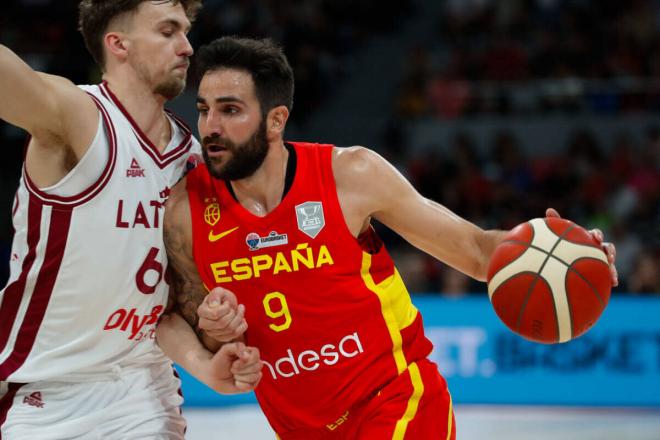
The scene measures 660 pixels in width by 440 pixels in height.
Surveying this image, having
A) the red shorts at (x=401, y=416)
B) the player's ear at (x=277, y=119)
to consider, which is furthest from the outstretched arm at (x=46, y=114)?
the red shorts at (x=401, y=416)

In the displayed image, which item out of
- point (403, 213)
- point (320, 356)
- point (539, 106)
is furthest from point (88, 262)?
point (539, 106)

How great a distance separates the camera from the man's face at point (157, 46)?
3.87m

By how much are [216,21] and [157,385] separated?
1185 centimetres

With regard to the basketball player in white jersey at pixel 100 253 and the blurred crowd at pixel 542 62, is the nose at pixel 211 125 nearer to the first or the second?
the basketball player in white jersey at pixel 100 253

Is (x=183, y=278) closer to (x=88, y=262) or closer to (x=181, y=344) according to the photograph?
(x=181, y=344)

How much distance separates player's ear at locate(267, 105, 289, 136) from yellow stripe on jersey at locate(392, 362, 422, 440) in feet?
3.71

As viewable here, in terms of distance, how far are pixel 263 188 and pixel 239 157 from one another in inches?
7.2

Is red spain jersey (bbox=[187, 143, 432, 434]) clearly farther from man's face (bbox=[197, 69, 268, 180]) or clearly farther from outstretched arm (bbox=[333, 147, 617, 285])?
man's face (bbox=[197, 69, 268, 180])

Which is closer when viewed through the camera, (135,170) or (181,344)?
(135,170)

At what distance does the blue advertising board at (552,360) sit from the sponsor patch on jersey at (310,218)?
18.0 feet

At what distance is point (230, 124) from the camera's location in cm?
377

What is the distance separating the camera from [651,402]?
884cm

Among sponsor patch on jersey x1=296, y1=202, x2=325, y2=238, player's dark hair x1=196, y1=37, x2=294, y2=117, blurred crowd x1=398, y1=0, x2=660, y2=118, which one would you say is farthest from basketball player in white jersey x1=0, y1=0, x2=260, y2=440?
blurred crowd x1=398, y1=0, x2=660, y2=118

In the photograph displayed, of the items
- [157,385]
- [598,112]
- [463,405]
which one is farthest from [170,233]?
[598,112]
